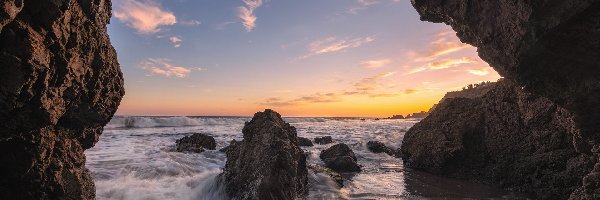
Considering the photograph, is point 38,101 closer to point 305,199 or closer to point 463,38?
point 305,199

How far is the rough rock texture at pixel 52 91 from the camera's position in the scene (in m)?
4.48

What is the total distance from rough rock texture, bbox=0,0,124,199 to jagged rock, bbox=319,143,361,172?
9770mm

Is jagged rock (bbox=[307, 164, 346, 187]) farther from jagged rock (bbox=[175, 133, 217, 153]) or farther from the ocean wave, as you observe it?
the ocean wave

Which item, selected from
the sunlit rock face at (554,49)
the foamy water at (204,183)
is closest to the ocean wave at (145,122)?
the foamy water at (204,183)

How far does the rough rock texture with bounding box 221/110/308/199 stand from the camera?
888cm

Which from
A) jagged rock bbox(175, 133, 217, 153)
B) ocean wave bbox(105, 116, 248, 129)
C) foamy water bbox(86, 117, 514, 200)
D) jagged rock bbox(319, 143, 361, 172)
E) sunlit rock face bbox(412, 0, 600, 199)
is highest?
sunlit rock face bbox(412, 0, 600, 199)

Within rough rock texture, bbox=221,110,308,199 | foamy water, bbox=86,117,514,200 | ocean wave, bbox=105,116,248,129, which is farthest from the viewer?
ocean wave, bbox=105,116,248,129

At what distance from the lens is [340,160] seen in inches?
610

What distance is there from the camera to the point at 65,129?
20.6 ft

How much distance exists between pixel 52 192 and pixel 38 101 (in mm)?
1646

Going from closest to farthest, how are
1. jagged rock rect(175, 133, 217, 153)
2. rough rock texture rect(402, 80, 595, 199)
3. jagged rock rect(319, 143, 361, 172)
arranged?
1. rough rock texture rect(402, 80, 595, 199)
2. jagged rock rect(319, 143, 361, 172)
3. jagged rock rect(175, 133, 217, 153)

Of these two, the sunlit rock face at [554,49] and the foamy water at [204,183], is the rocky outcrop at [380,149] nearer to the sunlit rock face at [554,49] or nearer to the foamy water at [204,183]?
the foamy water at [204,183]

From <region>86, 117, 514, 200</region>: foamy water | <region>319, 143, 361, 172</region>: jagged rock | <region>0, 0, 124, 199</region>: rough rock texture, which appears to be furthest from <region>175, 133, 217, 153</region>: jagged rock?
<region>0, 0, 124, 199</region>: rough rock texture

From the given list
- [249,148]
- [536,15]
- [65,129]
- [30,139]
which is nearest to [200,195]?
[249,148]
